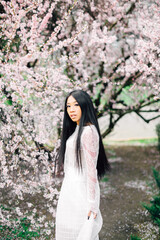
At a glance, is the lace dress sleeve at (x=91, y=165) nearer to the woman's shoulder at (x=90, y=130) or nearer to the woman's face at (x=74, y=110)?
the woman's shoulder at (x=90, y=130)

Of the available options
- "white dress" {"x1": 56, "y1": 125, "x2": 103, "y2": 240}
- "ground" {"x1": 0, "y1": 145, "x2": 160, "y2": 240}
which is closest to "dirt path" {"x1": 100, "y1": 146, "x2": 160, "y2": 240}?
"ground" {"x1": 0, "y1": 145, "x2": 160, "y2": 240}

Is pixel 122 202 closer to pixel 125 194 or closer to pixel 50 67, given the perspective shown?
pixel 125 194

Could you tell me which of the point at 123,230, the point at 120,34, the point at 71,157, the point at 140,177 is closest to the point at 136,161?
the point at 140,177

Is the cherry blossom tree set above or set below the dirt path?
above

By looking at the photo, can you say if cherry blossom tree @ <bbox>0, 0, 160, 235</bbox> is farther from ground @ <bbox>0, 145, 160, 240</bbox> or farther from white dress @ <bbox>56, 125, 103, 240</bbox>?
white dress @ <bbox>56, 125, 103, 240</bbox>

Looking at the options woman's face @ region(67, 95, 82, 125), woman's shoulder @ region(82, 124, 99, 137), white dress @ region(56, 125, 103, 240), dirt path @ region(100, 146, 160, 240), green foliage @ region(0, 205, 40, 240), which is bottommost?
dirt path @ region(100, 146, 160, 240)

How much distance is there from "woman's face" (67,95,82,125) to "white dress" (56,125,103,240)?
185 millimetres

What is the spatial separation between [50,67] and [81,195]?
108 inches

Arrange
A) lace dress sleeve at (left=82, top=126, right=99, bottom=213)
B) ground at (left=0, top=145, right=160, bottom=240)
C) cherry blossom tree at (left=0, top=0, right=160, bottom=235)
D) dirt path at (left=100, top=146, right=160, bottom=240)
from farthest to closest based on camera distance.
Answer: dirt path at (left=100, top=146, right=160, bottom=240)
ground at (left=0, top=145, right=160, bottom=240)
cherry blossom tree at (left=0, top=0, right=160, bottom=235)
lace dress sleeve at (left=82, top=126, right=99, bottom=213)

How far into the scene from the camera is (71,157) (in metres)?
2.49

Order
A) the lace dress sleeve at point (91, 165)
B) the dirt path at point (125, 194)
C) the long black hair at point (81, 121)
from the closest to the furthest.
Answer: the lace dress sleeve at point (91, 165) → the long black hair at point (81, 121) → the dirt path at point (125, 194)

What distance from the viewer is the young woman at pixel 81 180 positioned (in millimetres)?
2287

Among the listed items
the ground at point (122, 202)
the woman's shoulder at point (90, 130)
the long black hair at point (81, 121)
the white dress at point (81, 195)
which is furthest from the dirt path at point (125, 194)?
the woman's shoulder at point (90, 130)

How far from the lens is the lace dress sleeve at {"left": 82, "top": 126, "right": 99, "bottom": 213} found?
7.45 feet
